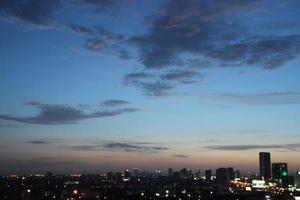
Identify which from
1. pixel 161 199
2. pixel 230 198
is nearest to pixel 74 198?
pixel 161 199

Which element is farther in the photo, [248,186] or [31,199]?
[248,186]

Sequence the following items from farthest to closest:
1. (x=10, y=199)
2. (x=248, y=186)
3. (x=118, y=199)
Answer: (x=248, y=186) → (x=118, y=199) → (x=10, y=199)

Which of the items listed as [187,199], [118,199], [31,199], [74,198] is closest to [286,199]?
[187,199]

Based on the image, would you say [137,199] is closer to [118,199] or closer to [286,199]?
[118,199]

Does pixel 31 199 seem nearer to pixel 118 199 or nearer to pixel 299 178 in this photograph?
pixel 118 199

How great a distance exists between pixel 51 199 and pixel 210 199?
45.9m

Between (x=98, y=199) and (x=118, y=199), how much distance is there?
5789 mm

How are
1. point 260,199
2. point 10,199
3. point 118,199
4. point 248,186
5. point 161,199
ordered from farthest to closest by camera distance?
point 248,186 < point 260,199 < point 161,199 < point 118,199 < point 10,199

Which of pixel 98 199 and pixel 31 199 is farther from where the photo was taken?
pixel 98 199

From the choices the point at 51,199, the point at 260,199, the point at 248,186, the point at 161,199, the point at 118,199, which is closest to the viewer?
the point at 51,199

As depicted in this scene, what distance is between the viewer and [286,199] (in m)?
118

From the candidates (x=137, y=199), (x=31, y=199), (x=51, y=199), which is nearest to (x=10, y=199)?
(x=31, y=199)

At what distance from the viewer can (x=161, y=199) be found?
108m

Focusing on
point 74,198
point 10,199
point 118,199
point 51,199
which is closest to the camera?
point 10,199
